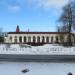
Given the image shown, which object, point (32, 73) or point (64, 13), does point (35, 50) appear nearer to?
point (32, 73)

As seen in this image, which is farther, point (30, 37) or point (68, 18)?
point (30, 37)

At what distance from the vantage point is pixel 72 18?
5559 centimetres

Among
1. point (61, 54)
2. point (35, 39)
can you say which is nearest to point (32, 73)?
point (61, 54)

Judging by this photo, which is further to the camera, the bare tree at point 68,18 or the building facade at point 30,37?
the building facade at point 30,37

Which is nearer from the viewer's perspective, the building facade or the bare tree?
the bare tree

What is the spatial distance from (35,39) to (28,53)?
77629mm

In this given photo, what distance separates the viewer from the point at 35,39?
104 metres

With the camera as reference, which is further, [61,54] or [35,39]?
[35,39]

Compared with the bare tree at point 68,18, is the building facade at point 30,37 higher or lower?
lower

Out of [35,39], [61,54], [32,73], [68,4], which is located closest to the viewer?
[32,73]

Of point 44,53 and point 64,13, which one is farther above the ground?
point 64,13

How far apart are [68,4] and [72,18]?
319 cm

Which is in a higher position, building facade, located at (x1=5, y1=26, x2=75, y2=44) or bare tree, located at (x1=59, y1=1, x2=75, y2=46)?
bare tree, located at (x1=59, y1=1, x2=75, y2=46)

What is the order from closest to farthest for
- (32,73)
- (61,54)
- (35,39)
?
(32,73), (61,54), (35,39)
